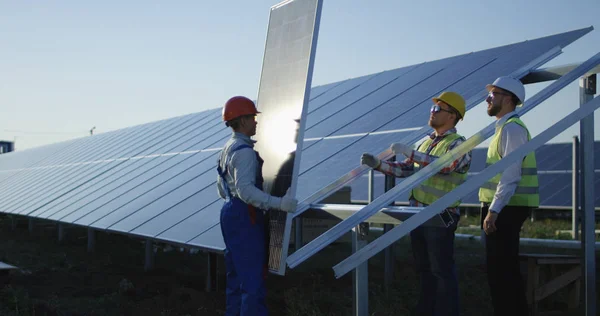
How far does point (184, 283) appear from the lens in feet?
31.0

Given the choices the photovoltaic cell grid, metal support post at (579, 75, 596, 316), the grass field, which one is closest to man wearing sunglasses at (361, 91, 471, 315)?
metal support post at (579, 75, 596, 316)

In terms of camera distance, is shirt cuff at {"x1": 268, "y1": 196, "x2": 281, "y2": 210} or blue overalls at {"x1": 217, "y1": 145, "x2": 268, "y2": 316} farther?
blue overalls at {"x1": 217, "y1": 145, "x2": 268, "y2": 316}

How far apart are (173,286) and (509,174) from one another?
17.4ft

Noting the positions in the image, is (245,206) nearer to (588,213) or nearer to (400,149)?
(400,149)

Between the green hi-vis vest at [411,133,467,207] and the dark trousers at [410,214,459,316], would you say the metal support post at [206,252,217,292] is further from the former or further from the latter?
the dark trousers at [410,214,459,316]

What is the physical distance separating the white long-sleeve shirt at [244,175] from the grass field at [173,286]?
225 cm

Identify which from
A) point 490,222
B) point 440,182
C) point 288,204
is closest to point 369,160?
point 440,182

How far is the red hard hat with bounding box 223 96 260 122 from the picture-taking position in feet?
16.2

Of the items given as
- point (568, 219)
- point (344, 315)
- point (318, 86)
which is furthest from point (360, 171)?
point (568, 219)

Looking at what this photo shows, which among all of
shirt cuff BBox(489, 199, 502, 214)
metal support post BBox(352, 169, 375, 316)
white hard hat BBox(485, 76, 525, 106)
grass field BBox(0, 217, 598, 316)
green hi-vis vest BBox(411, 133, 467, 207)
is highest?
white hard hat BBox(485, 76, 525, 106)

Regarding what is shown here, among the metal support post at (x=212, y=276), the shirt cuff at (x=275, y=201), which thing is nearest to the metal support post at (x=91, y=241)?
the metal support post at (x=212, y=276)

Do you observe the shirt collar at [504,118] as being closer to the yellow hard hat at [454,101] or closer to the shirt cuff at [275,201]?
the yellow hard hat at [454,101]

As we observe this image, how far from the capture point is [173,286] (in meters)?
9.01

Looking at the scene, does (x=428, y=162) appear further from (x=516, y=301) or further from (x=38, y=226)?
(x=38, y=226)
